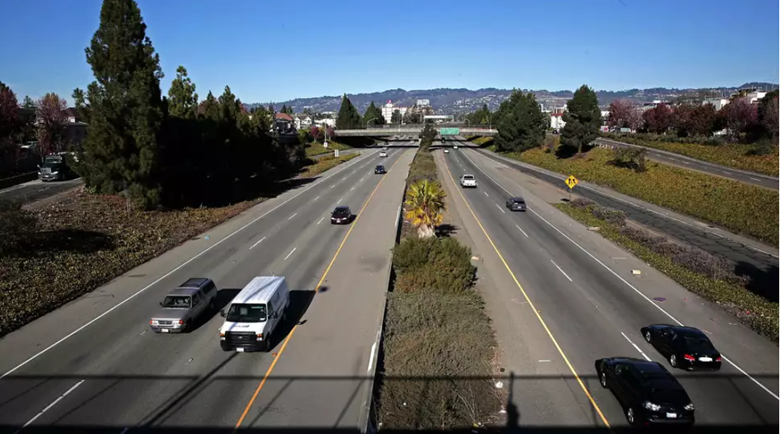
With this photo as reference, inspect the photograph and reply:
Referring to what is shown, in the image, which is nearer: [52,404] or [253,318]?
[52,404]

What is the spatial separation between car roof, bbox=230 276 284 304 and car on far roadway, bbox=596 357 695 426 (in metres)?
11.7

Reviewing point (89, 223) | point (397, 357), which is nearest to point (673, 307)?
point (397, 357)

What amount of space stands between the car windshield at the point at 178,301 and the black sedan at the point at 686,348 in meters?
17.4

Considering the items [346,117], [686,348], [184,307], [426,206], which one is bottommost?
[686,348]

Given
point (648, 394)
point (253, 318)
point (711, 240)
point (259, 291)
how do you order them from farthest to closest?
point (711, 240), point (259, 291), point (253, 318), point (648, 394)

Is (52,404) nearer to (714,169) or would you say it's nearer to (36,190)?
(36,190)

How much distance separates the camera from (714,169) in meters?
54.7

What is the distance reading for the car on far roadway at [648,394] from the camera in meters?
13.0

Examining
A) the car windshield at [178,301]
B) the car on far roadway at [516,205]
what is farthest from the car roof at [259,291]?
the car on far roadway at [516,205]

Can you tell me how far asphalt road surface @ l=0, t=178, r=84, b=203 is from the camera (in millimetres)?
38088

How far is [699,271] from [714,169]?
34.6 metres

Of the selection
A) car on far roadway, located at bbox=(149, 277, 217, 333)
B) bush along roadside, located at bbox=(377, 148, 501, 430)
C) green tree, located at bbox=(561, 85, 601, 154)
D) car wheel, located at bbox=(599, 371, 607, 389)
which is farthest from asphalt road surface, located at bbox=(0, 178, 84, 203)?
green tree, located at bbox=(561, 85, 601, 154)

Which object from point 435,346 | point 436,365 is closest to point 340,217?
point 435,346

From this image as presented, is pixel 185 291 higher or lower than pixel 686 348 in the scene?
higher
